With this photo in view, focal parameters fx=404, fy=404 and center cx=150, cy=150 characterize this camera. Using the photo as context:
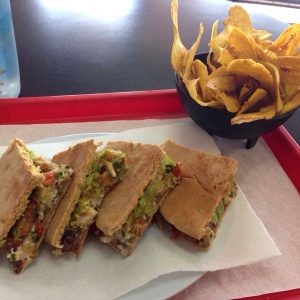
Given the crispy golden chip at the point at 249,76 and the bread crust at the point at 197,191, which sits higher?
the crispy golden chip at the point at 249,76

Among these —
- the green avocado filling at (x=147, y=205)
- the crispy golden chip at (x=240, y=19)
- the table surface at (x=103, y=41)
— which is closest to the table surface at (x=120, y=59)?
the table surface at (x=103, y=41)

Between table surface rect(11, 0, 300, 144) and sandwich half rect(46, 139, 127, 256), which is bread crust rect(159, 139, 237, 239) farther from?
table surface rect(11, 0, 300, 144)

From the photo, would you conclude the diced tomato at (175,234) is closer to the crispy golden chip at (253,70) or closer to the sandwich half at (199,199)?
the sandwich half at (199,199)

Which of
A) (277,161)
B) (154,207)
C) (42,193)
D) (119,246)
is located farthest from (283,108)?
(42,193)

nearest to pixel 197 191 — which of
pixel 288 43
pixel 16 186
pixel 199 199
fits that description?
pixel 199 199

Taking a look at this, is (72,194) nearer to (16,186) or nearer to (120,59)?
(16,186)
